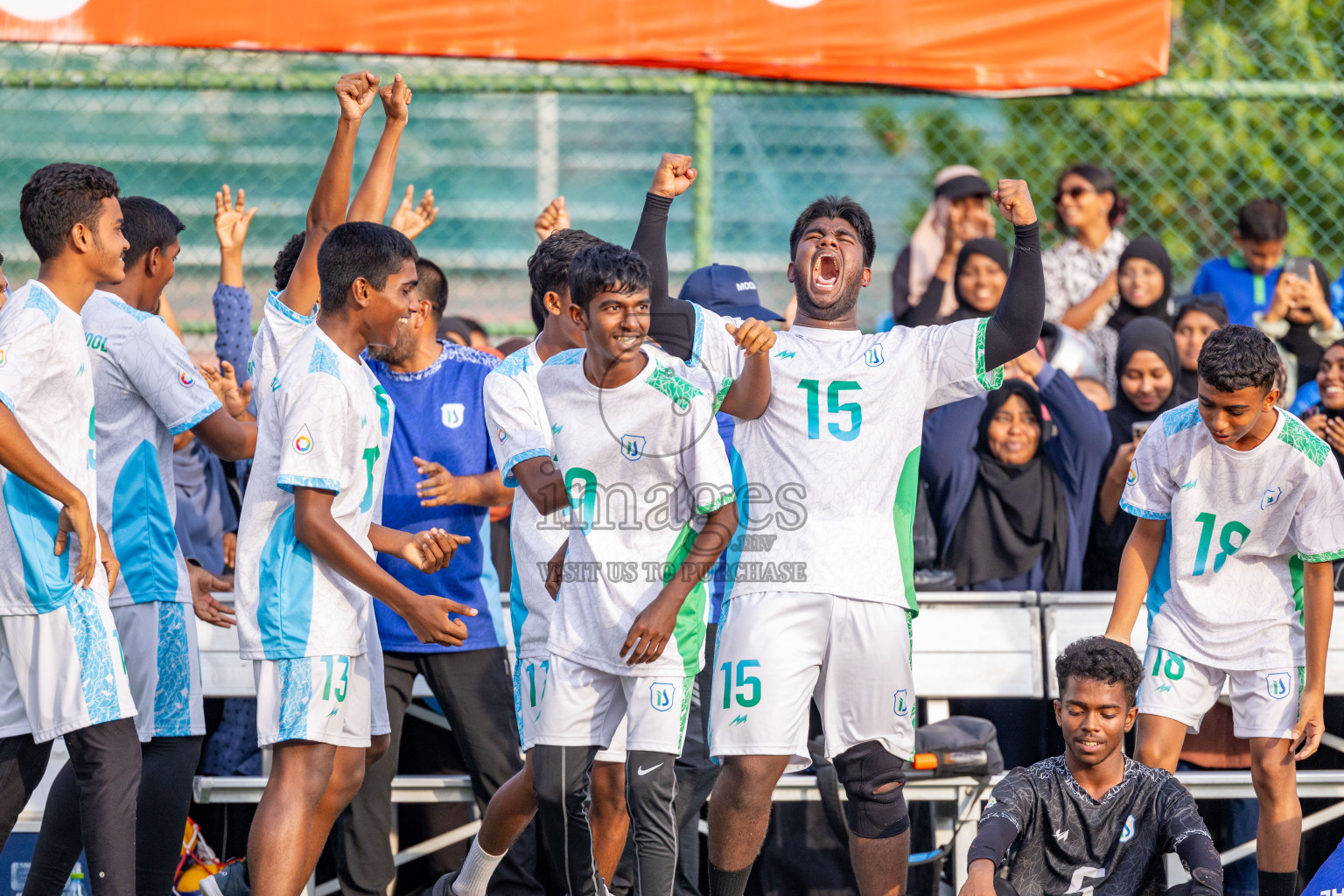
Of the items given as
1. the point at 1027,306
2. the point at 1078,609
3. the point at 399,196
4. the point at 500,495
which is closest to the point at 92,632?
the point at 500,495

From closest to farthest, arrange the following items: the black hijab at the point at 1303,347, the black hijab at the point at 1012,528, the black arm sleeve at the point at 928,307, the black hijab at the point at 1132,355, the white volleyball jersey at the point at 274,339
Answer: the white volleyball jersey at the point at 274,339
the black hijab at the point at 1012,528
the black hijab at the point at 1132,355
the black hijab at the point at 1303,347
the black arm sleeve at the point at 928,307

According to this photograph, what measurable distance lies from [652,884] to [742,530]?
1050mm

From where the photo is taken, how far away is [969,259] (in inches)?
260

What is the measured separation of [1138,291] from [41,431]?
506cm

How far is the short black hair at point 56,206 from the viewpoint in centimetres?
402

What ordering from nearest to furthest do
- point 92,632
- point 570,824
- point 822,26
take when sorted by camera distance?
point 92,632, point 570,824, point 822,26

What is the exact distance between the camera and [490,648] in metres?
4.80

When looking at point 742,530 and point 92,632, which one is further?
point 742,530

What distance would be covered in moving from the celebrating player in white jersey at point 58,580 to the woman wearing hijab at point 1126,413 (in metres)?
3.93

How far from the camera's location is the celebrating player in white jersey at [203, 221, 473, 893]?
3826 mm

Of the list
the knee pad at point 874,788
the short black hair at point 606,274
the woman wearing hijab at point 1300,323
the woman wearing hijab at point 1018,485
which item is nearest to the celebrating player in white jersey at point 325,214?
the short black hair at point 606,274

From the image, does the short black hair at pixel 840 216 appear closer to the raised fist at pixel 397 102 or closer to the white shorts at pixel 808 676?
the white shorts at pixel 808 676

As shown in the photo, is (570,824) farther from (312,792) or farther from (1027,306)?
(1027,306)

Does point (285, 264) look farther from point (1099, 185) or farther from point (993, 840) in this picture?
point (1099, 185)
